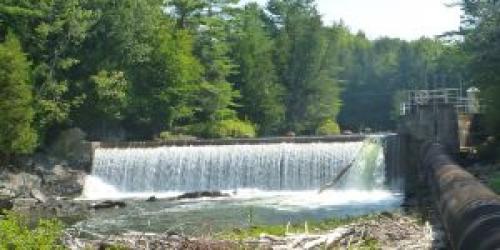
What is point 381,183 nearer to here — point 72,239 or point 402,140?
point 402,140

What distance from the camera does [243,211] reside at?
79.9 ft

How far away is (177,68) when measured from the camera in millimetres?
45750

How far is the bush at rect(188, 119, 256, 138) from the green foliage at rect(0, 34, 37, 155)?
611 inches

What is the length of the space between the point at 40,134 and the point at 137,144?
5385 millimetres

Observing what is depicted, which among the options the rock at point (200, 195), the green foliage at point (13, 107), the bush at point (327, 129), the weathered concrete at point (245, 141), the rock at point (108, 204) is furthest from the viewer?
the bush at point (327, 129)

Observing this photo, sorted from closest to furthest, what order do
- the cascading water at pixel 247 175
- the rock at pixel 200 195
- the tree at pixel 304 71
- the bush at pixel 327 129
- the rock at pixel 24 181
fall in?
the cascading water at pixel 247 175 < the rock at pixel 200 195 < the rock at pixel 24 181 < the bush at pixel 327 129 < the tree at pixel 304 71

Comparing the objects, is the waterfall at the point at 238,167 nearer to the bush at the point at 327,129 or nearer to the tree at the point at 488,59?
the tree at the point at 488,59

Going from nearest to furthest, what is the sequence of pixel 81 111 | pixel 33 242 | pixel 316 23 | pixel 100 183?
pixel 33 242 → pixel 100 183 → pixel 81 111 → pixel 316 23

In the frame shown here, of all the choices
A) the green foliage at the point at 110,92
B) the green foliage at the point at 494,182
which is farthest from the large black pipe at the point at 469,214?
the green foliage at the point at 110,92

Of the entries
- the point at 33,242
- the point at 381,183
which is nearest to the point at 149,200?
the point at 381,183

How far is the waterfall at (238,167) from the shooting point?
3209 cm

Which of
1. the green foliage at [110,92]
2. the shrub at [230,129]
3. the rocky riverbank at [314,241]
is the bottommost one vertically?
the rocky riverbank at [314,241]

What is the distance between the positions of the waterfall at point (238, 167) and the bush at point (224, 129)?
13074 mm

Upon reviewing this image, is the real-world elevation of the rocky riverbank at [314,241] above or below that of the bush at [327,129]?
below
